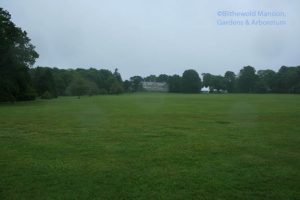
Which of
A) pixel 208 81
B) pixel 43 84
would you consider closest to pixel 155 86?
pixel 208 81

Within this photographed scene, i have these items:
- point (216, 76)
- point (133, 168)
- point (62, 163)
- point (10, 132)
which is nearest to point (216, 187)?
point (133, 168)

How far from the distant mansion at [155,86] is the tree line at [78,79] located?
103 inches

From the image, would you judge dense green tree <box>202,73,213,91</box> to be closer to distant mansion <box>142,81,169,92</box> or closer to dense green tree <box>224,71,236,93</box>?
dense green tree <box>224,71,236,93</box>

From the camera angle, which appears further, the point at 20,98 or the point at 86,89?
the point at 86,89

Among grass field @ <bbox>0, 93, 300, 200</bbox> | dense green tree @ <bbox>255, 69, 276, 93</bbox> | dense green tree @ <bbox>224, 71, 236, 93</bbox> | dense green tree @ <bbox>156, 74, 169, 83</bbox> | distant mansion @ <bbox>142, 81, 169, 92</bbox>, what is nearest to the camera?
grass field @ <bbox>0, 93, 300, 200</bbox>

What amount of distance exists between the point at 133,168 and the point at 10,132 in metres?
9.53

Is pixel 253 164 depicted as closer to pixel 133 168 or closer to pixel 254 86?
pixel 133 168

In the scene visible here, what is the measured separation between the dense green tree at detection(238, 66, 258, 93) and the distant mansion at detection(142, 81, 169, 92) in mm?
34183

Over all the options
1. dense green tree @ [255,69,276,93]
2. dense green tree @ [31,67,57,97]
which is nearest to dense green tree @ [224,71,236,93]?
dense green tree @ [255,69,276,93]

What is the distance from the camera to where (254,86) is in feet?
449

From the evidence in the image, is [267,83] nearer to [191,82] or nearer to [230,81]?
[230,81]

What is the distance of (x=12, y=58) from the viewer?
48.2 meters

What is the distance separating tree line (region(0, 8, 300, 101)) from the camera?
47344mm

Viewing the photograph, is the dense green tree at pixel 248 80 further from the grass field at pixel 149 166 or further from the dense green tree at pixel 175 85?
the grass field at pixel 149 166
